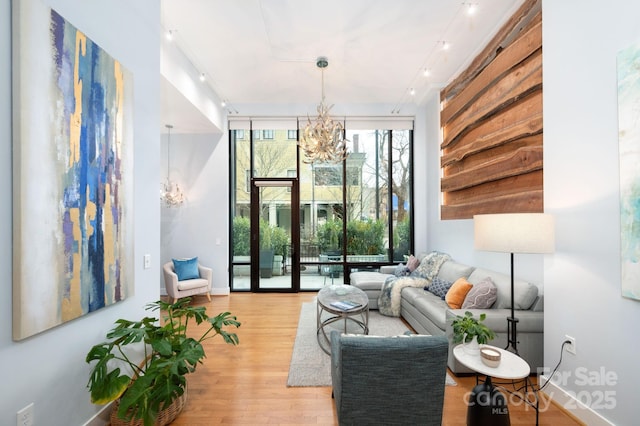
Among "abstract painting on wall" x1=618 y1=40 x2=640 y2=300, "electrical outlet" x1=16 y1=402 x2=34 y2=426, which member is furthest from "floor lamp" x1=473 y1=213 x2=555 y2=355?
"electrical outlet" x1=16 y1=402 x2=34 y2=426

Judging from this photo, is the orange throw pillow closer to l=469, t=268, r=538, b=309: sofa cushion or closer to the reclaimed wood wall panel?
l=469, t=268, r=538, b=309: sofa cushion

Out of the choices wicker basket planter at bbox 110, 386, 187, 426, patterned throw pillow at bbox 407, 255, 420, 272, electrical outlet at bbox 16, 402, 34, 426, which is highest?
patterned throw pillow at bbox 407, 255, 420, 272

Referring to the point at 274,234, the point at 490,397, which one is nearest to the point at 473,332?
the point at 490,397

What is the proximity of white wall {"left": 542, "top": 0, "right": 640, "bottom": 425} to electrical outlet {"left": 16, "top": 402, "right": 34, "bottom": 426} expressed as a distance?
3324mm

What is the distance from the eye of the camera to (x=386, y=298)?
4121 millimetres

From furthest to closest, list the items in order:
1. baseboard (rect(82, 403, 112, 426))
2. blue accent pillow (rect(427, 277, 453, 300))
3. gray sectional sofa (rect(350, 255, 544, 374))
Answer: blue accent pillow (rect(427, 277, 453, 300))
gray sectional sofa (rect(350, 255, 544, 374))
baseboard (rect(82, 403, 112, 426))

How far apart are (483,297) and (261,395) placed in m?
2.28

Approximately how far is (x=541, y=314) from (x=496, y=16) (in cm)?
312

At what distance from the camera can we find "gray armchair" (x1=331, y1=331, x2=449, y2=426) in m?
1.59

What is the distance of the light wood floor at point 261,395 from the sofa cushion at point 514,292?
781 millimetres

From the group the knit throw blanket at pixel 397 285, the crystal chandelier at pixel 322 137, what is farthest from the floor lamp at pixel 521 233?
the crystal chandelier at pixel 322 137

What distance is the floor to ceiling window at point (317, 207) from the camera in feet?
18.5

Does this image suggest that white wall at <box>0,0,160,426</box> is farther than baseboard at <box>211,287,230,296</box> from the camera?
No

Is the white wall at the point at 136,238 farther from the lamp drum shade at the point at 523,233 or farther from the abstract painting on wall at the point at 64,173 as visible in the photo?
the lamp drum shade at the point at 523,233
